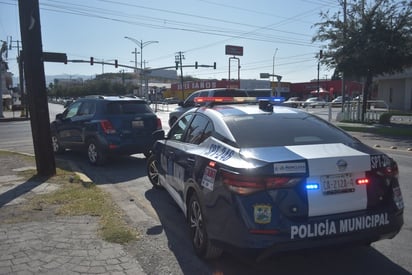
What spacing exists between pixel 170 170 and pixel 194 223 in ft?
4.24

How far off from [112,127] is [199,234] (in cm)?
616

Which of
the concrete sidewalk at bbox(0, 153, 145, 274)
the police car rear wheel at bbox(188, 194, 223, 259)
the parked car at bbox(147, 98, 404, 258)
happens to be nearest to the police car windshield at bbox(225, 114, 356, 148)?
the parked car at bbox(147, 98, 404, 258)

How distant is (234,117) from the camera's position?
4.73 metres

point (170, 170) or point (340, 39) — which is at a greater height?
point (340, 39)

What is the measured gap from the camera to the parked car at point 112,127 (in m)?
10.1

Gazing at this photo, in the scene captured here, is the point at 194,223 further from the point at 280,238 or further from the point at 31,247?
the point at 31,247

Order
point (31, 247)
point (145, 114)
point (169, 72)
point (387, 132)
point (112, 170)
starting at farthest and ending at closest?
point (169, 72) < point (387, 132) < point (145, 114) < point (112, 170) < point (31, 247)

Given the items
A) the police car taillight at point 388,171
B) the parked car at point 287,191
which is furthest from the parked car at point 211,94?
the police car taillight at point 388,171

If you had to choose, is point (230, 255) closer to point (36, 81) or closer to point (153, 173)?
point (153, 173)

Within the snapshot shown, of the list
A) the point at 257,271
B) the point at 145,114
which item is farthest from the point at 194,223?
the point at 145,114

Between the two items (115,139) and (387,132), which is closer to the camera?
(115,139)

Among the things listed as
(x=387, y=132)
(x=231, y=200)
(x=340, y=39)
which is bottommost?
(x=387, y=132)

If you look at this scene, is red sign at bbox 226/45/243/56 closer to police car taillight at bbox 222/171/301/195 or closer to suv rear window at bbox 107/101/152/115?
suv rear window at bbox 107/101/152/115

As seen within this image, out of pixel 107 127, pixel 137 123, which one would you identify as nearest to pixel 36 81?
pixel 107 127
